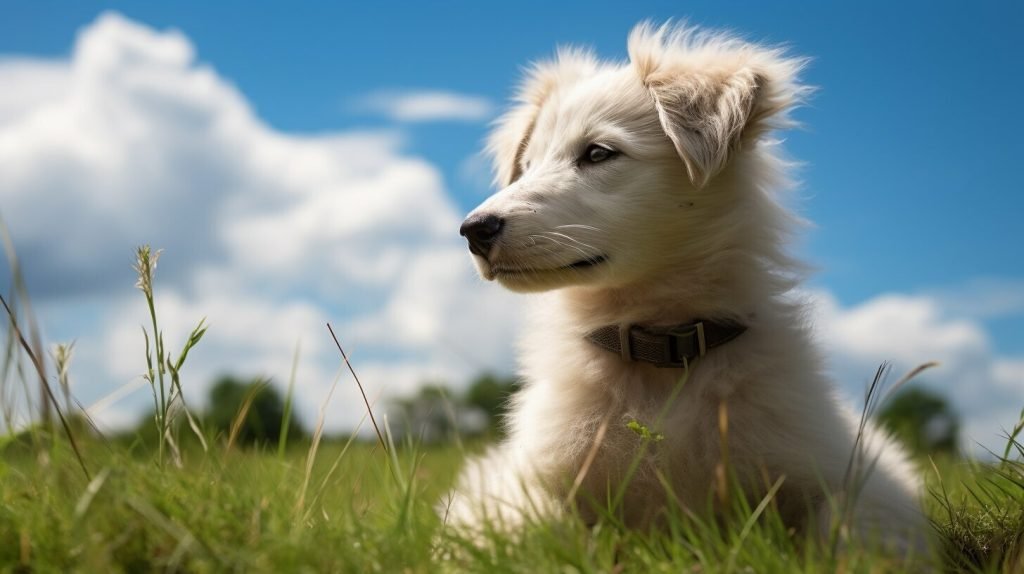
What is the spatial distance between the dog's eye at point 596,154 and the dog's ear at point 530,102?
2.35ft

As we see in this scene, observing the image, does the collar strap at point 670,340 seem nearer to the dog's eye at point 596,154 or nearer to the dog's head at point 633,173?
the dog's head at point 633,173

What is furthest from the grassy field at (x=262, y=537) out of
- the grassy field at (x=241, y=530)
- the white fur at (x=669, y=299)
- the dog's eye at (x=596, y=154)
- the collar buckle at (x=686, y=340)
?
the dog's eye at (x=596, y=154)

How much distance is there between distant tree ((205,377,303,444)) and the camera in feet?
12.6

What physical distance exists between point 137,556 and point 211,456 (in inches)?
22.5

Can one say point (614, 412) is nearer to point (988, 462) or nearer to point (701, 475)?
point (701, 475)

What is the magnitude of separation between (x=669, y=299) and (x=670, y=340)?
0.20 meters

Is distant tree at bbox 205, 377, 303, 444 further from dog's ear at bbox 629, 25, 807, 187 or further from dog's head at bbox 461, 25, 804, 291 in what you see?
dog's ear at bbox 629, 25, 807, 187

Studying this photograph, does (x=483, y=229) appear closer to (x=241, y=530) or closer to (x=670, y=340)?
(x=670, y=340)

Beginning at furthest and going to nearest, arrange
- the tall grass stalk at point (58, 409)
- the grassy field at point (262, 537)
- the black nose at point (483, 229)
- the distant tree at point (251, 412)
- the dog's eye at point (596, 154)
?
the distant tree at point (251, 412), the dog's eye at point (596, 154), the black nose at point (483, 229), the tall grass stalk at point (58, 409), the grassy field at point (262, 537)

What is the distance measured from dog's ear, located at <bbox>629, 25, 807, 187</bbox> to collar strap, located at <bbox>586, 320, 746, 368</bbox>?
0.56 m

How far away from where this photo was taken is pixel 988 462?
426 cm

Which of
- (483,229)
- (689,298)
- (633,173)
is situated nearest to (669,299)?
(689,298)

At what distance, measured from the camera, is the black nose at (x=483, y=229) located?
329 cm

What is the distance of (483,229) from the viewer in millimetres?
3293
